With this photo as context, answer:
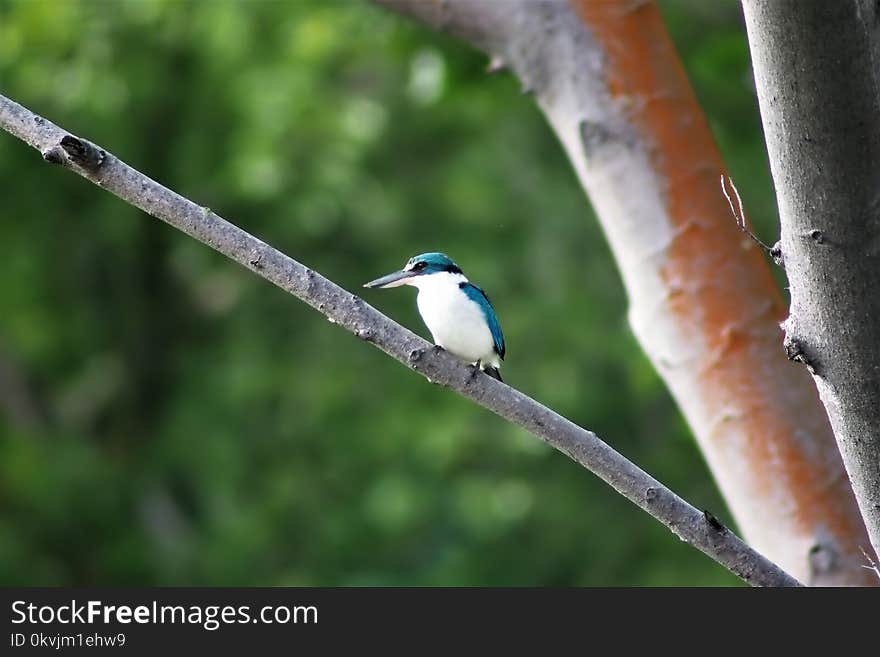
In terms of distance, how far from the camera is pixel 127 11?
804cm

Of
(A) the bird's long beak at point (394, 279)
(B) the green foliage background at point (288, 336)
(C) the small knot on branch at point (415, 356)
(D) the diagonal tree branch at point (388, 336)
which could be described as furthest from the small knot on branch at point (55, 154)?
(B) the green foliage background at point (288, 336)

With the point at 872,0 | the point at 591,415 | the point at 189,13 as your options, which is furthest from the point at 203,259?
the point at 872,0

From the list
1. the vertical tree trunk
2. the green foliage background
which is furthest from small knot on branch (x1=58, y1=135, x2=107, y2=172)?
the green foliage background

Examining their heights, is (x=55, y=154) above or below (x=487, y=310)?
below

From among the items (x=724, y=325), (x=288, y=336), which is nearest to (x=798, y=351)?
(x=724, y=325)

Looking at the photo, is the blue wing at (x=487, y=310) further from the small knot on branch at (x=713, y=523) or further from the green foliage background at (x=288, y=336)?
the green foliage background at (x=288, y=336)

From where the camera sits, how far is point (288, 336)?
9.82 meters

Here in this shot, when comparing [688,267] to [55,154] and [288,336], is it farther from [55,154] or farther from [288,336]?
[288,336]

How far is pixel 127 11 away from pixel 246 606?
6198mm

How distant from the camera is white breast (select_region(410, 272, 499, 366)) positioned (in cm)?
326

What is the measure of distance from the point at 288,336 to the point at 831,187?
27.1 ft

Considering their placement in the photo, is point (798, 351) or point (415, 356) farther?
point (415, 356)

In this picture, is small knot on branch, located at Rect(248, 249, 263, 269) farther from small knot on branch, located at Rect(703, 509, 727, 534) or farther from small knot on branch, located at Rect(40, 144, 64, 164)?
small knot on branch, located at Rect(703, 509, 727, 534)

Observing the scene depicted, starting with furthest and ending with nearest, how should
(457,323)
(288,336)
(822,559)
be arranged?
(288,336) < (457,323) < (822,559)
